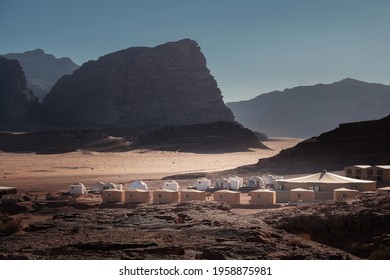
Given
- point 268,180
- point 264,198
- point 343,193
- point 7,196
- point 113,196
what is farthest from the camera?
point 268,180

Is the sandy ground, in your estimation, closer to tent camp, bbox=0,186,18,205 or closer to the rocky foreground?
tent camp, bbox=0,186,18,205

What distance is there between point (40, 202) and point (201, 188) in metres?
12.3

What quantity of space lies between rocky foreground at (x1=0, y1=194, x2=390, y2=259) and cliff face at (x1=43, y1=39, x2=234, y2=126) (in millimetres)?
111530

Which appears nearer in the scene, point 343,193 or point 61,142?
point 343,193

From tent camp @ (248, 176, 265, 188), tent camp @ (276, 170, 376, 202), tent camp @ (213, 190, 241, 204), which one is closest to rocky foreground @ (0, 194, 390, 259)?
tent camp @ (213, 190, 241, 204)

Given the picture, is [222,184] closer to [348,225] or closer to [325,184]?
[325,184]

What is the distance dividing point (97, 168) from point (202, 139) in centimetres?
3926

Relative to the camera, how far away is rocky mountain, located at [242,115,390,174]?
49166 millimetres

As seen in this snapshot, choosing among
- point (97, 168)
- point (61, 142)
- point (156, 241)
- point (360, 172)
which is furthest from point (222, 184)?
point (61, 142)

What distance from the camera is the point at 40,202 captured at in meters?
30.1

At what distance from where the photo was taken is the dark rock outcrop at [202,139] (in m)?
93.6

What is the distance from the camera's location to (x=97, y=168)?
5981 centimetres

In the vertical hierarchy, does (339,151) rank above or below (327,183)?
above
